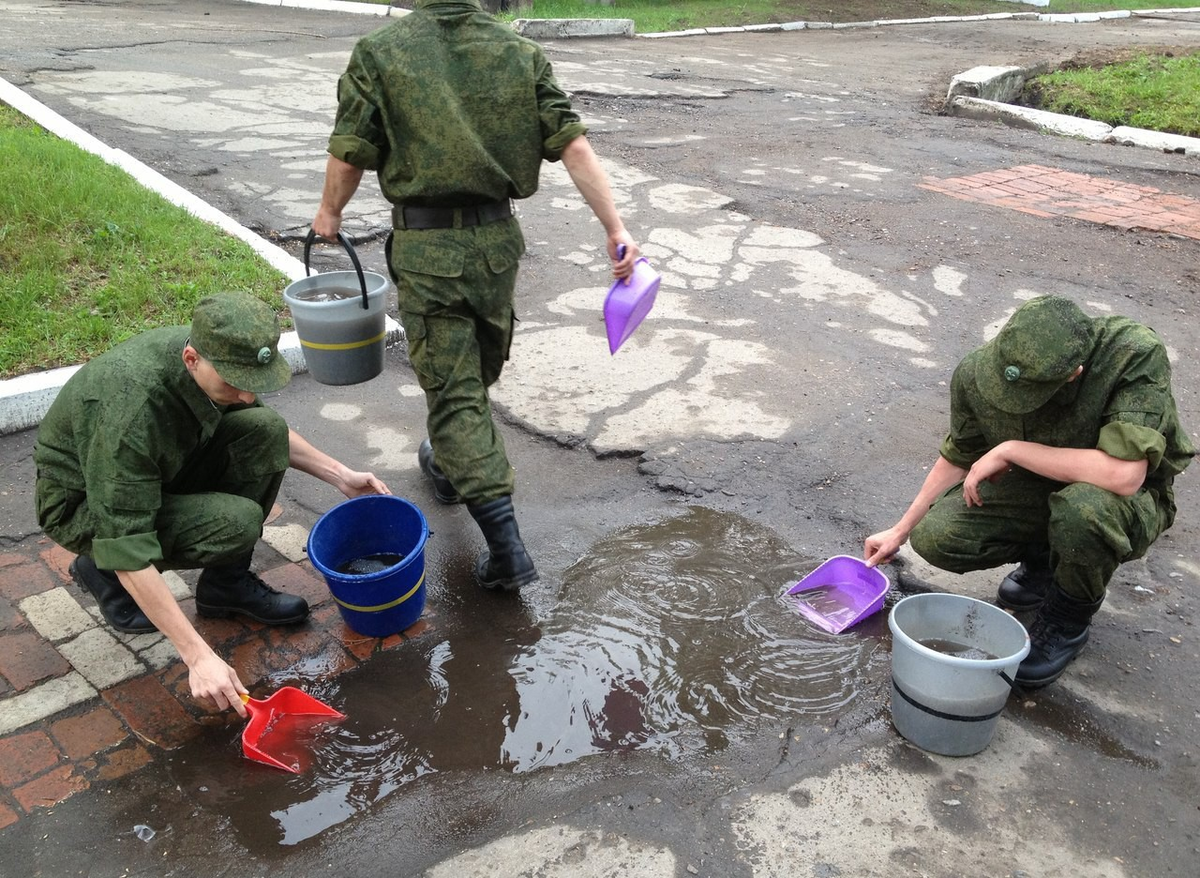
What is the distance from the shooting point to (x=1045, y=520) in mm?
2850

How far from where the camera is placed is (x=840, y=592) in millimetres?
3109

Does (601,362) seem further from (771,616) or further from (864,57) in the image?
(864,57)

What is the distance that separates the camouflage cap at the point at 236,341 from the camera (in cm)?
233

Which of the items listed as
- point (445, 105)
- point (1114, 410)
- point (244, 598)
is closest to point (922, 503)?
point (1114, 410)

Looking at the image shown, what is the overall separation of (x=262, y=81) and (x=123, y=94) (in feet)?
4.34

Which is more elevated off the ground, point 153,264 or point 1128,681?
point 153,264

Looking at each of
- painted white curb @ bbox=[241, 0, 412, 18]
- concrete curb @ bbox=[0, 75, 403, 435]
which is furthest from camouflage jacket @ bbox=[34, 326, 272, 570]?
painted white curb @ bbox=[241, 0, 412, 18]

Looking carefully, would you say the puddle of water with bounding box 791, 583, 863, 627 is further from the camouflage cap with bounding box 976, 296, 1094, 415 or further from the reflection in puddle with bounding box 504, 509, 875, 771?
the camouflage cap with bounding box 976, 296, 1094, 415

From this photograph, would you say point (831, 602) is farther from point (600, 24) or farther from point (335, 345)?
point (600, 24)

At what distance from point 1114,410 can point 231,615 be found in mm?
2593

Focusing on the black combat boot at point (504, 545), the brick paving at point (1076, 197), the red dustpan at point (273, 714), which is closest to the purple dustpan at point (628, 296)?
the black combat boot at point (504, 545)

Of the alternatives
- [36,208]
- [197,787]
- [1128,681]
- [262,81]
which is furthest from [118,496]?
[262,81]

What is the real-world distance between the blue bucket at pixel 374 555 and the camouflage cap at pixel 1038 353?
5.31ft

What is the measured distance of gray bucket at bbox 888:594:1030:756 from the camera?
236cm
